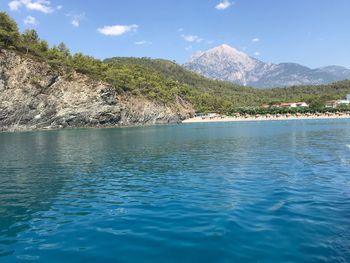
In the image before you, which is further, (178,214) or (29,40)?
(29,40)

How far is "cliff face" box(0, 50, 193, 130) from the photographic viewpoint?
12450cm

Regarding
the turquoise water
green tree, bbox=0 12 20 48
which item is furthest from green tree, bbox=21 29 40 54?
the turquoise water

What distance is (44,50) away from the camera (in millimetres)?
159750

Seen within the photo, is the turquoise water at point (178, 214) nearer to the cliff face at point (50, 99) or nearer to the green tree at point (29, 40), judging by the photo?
the cliff face at point (50, 99)

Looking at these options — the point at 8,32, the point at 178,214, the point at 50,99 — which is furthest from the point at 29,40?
the point at 178,214

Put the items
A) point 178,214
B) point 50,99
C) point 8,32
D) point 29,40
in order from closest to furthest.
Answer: point 178,214 → point 50,99 → point 8,32 → point 29,40

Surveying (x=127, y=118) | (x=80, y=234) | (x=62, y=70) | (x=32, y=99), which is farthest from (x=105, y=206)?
(x=127, y=118)

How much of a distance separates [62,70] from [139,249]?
145587mm

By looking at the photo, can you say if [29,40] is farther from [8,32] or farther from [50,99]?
[50,99]

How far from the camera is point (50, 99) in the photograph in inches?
5364

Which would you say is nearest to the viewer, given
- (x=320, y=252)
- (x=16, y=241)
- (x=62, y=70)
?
(x=320, y=252)

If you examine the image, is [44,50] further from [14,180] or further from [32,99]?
[14,180]

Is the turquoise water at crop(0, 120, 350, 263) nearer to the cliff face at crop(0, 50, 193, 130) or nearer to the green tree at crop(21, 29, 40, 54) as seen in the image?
the cliff face at crop(0, 50, 193, 130)

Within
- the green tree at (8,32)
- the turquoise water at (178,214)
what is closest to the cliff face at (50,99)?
the green tree at (8,32)
